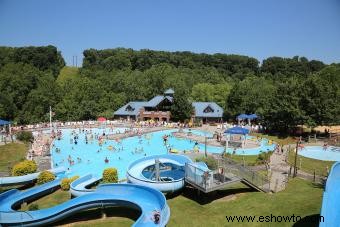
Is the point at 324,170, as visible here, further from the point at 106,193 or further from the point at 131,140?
the point at 131,140

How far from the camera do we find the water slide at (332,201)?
11023mm

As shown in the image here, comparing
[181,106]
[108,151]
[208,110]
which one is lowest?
[108,151]

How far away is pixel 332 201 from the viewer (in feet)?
38.0

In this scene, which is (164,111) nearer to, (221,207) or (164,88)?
→ (164,88)

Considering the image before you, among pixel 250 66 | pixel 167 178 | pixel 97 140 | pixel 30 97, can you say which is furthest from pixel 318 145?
pixel 250 66

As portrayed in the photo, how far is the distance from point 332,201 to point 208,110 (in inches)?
1937

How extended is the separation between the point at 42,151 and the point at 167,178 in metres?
16.6

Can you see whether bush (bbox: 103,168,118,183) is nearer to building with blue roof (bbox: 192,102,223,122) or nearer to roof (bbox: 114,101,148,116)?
building with blue roof (bbox: 192,102,223,122)

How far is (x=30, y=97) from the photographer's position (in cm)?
6344

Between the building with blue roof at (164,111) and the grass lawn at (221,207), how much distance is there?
39509 mm

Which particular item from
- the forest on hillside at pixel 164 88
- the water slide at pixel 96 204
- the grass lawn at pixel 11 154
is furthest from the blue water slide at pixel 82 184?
the forest on hillside at pixel 164 88

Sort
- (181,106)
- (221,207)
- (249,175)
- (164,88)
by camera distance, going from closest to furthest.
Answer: (221,207) < (249,175) < (181,106) < (164,88)

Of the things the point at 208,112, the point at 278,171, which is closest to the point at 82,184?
the point at 278,171

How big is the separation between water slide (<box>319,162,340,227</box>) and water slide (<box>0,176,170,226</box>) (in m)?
6.33
